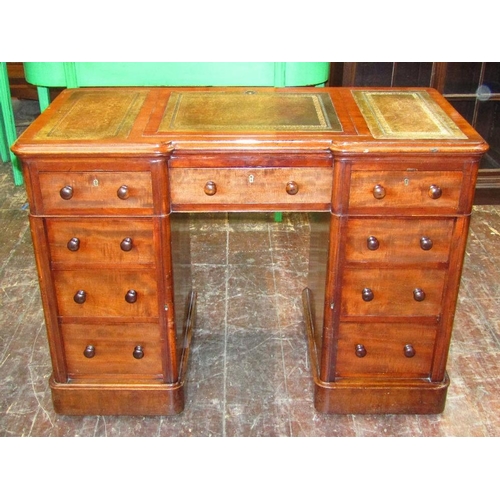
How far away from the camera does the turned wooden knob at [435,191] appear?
2.00 metres

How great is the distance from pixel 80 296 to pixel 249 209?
65 centimetres

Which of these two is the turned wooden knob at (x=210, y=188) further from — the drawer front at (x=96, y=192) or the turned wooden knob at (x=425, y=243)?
the turned wooden knob at (x=425, y=243)

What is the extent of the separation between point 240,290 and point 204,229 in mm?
724

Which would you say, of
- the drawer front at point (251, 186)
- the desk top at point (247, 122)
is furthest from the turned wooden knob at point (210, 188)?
the desk top at point (247, 122)

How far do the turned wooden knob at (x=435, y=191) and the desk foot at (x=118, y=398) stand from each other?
3.61 feet

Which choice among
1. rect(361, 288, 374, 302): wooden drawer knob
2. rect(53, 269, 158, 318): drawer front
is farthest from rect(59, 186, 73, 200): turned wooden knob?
rect(361, 288, 374, 302): wooden drawer knob

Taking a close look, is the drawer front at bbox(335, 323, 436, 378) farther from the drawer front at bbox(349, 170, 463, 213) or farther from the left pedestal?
the left pedestal

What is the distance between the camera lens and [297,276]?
10.7ft

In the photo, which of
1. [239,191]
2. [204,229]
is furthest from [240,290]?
[239,191]

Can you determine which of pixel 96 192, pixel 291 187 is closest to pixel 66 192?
pixel 96 192

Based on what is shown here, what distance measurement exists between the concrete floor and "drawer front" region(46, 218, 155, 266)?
0.64 metres

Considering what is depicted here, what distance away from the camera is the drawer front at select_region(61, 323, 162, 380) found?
2.26 m

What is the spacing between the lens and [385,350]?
7.55 feet

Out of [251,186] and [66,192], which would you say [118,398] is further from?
[251,186]
